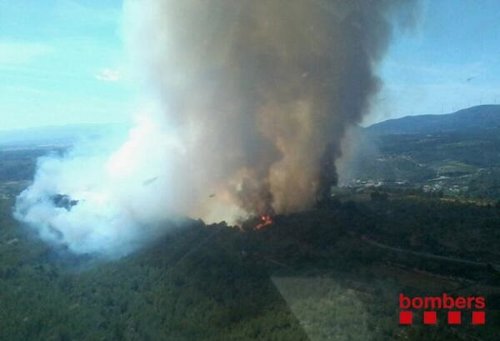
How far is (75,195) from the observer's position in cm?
6912

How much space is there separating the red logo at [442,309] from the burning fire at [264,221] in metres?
22.1

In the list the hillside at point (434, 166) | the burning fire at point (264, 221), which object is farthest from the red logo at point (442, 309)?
the hillside at point (434, 166)

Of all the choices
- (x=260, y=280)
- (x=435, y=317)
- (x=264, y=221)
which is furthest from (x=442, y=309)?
(x=264, y=221)

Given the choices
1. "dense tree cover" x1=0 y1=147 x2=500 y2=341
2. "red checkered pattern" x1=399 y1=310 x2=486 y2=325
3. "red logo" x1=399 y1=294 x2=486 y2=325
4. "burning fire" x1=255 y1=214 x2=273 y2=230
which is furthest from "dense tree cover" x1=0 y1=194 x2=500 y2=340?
"burning fire" x1=255 y1=214 x2=273 y2=230

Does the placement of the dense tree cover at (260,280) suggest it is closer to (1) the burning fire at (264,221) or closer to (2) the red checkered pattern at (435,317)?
(2) the red checkered pattern at (435,317)

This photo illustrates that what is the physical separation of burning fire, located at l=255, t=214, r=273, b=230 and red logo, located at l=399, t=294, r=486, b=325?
22.1 meters

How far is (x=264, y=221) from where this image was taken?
5769 cm

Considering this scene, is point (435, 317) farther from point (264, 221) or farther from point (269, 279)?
point (264, 221)

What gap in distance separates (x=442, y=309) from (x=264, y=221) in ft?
90.9

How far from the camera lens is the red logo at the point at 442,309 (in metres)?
29.8

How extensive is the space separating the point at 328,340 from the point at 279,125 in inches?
1531

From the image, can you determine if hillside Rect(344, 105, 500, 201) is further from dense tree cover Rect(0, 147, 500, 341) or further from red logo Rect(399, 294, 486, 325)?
red logo Rect(399, 294, 486, 325)

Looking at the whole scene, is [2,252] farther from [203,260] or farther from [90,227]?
[203,260]

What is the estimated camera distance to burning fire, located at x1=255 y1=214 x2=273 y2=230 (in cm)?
5506
